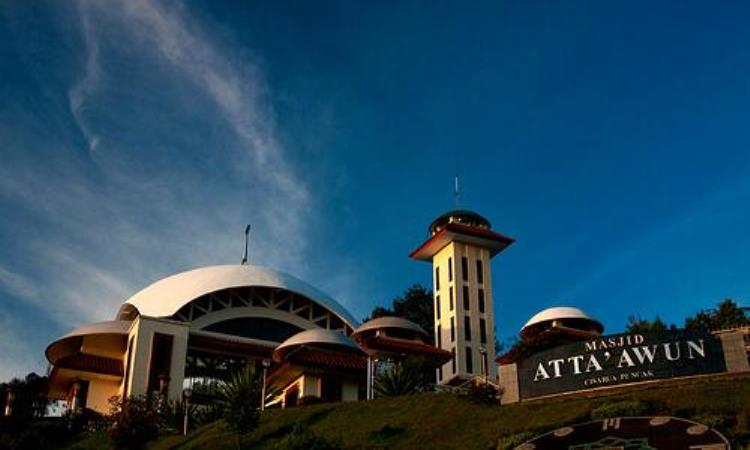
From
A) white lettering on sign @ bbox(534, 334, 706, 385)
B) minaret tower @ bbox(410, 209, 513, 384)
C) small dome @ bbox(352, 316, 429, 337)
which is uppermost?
minaret tower @ bbox(410, 209, 513, 384)

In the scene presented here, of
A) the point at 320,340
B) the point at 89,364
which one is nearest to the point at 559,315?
the point at 320,340

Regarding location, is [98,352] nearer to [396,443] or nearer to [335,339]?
[335,339]

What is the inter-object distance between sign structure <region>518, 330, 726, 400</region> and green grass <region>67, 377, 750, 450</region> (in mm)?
617

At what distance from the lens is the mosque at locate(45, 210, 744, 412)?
3872cm

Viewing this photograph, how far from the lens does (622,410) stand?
19.9 meters

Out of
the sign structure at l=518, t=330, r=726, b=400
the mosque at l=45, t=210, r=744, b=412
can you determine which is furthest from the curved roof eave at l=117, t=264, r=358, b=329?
the sign structure at l=518, t=330, r=726, b=400

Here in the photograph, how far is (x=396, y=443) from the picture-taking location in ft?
72.0

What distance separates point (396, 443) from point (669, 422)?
23.5 ft

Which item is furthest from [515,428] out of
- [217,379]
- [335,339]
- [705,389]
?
[217,379]

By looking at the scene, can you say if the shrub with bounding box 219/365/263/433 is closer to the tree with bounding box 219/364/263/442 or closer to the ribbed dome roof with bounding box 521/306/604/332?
the tree with bounding box 219/364/263/442

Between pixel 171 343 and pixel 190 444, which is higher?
pixel 171 343

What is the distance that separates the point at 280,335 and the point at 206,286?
546cm

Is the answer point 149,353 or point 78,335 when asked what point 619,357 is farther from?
point 78,335

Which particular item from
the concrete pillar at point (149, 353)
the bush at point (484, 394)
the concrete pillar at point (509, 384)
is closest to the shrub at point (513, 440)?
the concrete pillar at point (509, 384)
